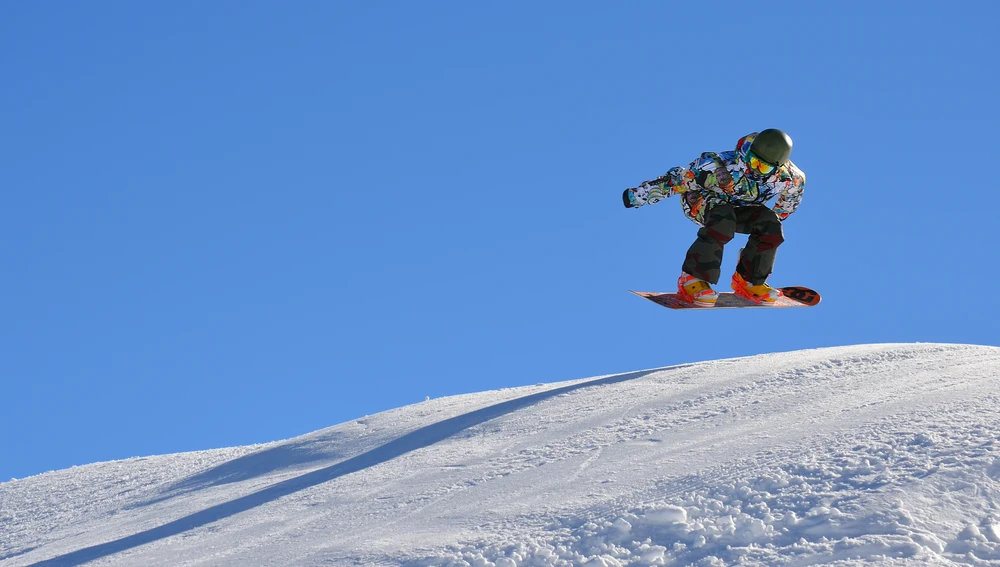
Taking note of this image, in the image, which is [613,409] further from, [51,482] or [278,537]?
[51,482]

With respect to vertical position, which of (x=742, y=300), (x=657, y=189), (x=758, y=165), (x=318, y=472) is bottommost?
(x=318, y=472)

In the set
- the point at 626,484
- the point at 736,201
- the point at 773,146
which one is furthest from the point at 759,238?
the point at 626,484

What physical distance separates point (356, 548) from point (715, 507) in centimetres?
184

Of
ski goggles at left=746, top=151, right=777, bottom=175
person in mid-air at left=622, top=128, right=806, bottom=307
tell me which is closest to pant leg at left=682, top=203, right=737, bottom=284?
person in mid-air at left=622, top=128, right=806, bottom=307

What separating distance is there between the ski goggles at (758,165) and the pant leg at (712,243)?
43cm

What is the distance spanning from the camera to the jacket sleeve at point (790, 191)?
31.9ft

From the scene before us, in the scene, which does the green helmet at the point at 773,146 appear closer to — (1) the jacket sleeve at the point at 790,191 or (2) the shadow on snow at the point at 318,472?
(1) the jacket sleeve at the point at 790,191

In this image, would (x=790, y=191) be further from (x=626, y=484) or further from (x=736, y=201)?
(x=626, y=484)

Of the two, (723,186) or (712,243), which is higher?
(723,186)

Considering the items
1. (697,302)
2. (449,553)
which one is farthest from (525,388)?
(449,553)

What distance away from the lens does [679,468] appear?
5.95m

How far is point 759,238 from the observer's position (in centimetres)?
1012

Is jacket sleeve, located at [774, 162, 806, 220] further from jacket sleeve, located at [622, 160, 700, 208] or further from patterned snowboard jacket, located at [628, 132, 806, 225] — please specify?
jacket sleeve, located at [622, 160, 700, 208]

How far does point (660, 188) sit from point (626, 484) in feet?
15.3
